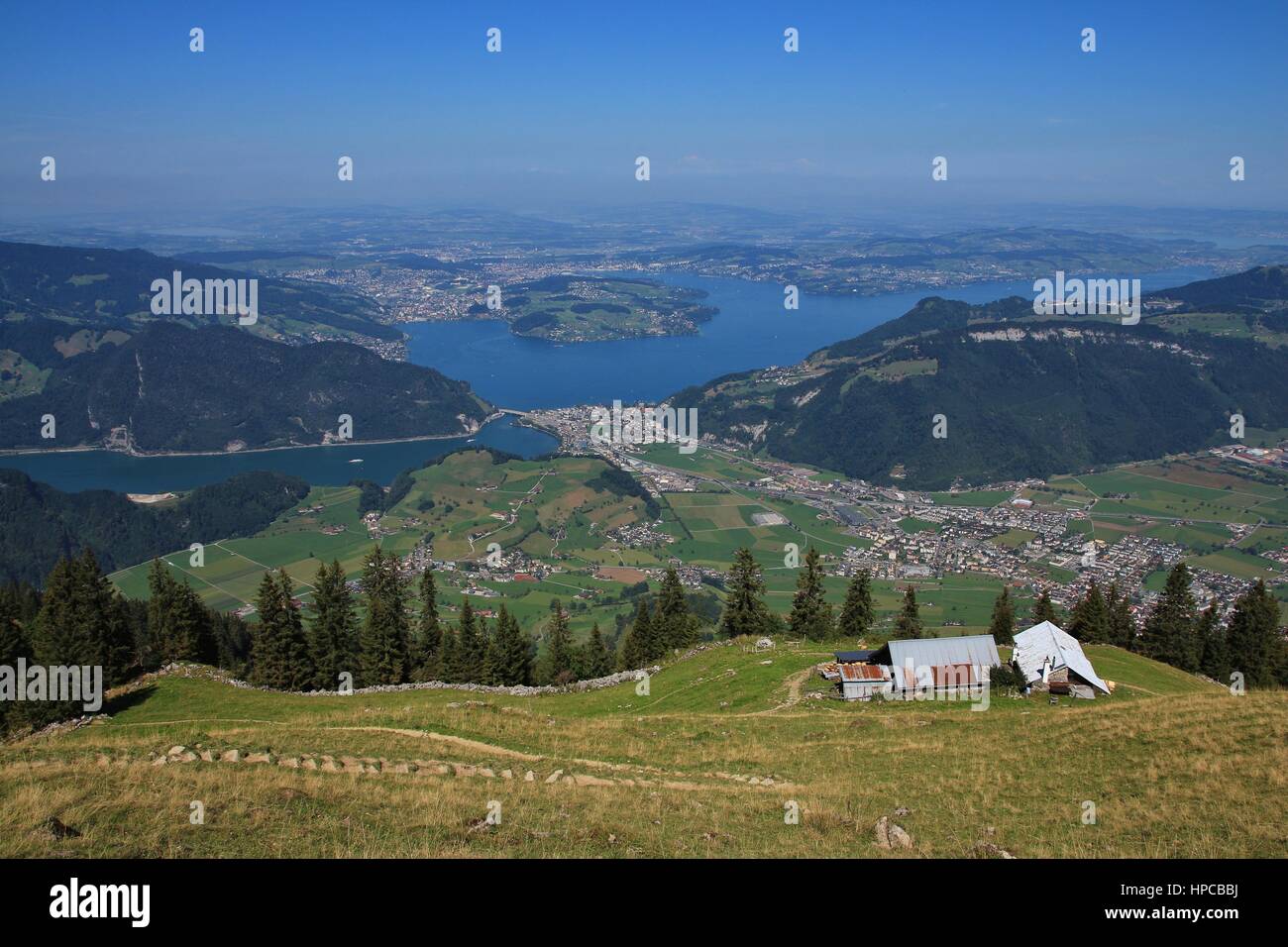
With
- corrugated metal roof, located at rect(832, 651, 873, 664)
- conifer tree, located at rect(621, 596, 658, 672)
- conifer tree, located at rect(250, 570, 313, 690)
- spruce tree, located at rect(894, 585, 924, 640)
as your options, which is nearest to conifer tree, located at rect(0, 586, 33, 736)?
conifer tree, located at rect(250, 570, 313, 690)

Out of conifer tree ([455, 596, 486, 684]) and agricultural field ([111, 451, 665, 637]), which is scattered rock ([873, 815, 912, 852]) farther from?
agricultural field ([111, 451, 665, 637])

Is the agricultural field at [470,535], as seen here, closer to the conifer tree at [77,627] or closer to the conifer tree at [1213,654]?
the conifer tree at [77,627]

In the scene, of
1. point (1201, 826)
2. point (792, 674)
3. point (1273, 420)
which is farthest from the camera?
point (1273, 420)

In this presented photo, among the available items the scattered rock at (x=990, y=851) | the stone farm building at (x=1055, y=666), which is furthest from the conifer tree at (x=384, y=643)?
the scattered rock at (x=990, y=851)

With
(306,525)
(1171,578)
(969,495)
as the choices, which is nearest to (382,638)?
(1171,578)
